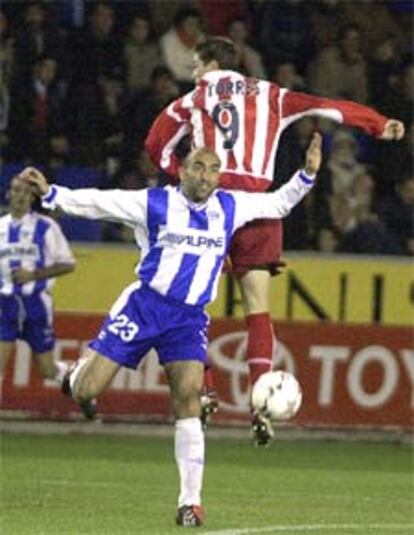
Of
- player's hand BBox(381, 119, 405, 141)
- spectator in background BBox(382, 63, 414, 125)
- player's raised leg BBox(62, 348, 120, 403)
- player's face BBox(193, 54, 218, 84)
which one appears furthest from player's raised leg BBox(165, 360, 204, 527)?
spectator in background BBox(382, 63, 414, 125)

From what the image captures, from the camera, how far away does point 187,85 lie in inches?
757

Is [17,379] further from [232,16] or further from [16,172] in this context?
[232,16]

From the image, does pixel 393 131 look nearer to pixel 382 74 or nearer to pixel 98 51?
pixel 98 51

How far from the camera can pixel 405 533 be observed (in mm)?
10531

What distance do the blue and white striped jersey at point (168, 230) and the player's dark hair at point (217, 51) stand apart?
53.2 inches

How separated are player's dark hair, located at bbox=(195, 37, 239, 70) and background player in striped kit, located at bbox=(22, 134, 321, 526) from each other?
132cm

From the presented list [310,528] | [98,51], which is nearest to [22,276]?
[98,51]

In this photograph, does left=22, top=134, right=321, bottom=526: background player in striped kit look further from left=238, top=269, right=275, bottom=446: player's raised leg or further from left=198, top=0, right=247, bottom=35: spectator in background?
left=198, top=0, right=247, bottom=35: spectator in background

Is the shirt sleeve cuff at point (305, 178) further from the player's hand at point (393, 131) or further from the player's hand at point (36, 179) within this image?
the player's hand at point (36, 179)

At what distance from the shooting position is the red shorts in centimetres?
1208

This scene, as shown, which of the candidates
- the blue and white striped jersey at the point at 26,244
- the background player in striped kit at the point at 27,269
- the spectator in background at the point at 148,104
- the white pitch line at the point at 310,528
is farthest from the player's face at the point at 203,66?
the spectator in background at the point at 148,104

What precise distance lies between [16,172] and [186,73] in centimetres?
173

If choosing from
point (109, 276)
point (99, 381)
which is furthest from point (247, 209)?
A: point (109, 276)

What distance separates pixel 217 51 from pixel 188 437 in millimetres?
2383
